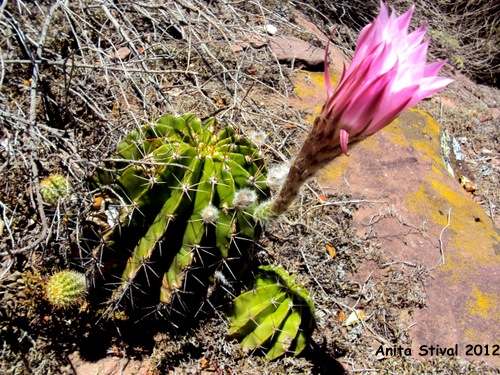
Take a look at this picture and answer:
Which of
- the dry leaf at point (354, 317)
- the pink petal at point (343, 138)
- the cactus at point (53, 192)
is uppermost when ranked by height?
the pink petal at point (343, 138)

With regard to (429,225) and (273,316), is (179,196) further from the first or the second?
(429,225)

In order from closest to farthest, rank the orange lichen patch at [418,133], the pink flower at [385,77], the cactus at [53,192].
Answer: the pink flower at [385,77] → the cactus at [53,192] → the orange lichen patch at [418,133]

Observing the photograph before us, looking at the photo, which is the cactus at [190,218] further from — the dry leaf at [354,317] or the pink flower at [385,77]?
the pink flower at [385,77]

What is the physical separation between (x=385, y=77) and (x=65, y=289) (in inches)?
64.1

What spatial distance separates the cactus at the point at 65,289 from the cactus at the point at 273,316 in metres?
0.72

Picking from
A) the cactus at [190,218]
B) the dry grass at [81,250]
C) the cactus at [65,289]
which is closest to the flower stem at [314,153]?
the cactus at [190,218]

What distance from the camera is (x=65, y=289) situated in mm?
1929

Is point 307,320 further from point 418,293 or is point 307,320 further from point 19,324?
point 19,324

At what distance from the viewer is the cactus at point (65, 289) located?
192 cm

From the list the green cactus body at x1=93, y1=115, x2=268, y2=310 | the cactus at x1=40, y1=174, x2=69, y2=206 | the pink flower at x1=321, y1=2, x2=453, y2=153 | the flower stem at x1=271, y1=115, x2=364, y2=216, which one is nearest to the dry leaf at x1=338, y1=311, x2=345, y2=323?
the green cactus body at x1=93, y1=115, x2=268, y2=310

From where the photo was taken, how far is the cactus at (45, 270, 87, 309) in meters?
1.92

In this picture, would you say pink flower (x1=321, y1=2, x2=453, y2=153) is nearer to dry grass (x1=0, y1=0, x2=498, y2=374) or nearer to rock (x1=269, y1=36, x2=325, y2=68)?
dry grass (x1=0, y1=0, x2=498, y2=374)

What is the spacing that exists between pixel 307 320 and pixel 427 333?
3.02ft

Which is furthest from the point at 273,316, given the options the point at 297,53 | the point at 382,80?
the point at 297,53
